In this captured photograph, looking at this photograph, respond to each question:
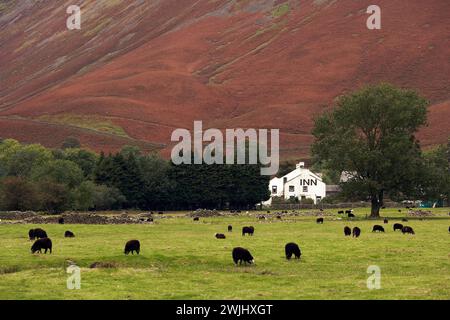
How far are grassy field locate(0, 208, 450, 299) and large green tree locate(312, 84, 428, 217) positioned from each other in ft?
102

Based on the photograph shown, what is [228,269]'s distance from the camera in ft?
110

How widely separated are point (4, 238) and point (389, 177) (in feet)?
146

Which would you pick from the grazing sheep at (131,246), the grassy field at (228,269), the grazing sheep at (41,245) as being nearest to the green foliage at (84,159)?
the grassy field at (228,269)

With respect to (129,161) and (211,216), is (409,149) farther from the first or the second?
(129,161)

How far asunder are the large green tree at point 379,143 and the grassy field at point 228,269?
3112 centimetres

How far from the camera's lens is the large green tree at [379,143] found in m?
80.8

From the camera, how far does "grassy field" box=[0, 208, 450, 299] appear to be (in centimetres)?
2611

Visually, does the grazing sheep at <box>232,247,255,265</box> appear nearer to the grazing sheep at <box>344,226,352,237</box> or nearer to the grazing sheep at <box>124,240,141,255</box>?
the grazing sheep at <box>124,240,141,255</box>

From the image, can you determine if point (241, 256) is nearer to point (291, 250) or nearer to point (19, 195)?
point (291, 250)

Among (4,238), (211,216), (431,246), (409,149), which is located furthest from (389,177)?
(4,238)

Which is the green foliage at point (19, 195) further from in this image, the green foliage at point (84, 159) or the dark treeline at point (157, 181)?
the green foliage at point (84, 159)

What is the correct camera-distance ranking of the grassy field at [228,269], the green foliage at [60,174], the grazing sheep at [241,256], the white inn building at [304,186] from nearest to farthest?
1. the grassy field at [228,269]
2. the grazing sheep at [241,256]
3. the green foliage at [60,174]
4. the white inn building at [304,186]
